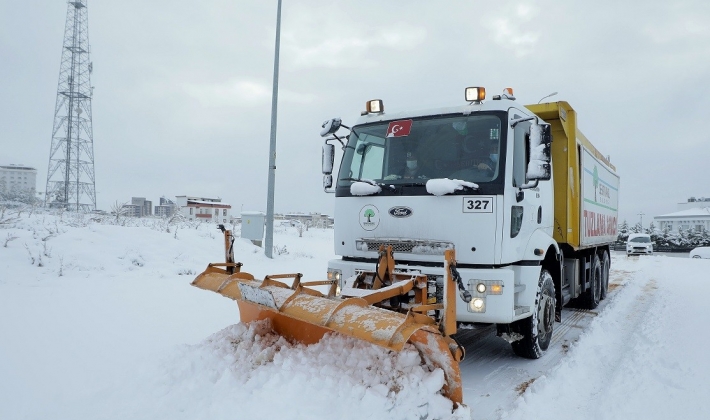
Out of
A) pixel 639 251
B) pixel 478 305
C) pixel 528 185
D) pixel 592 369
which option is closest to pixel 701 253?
pixel 639 251

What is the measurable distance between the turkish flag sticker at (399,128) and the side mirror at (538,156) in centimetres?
123

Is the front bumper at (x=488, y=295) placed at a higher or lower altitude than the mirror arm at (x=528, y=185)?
lower

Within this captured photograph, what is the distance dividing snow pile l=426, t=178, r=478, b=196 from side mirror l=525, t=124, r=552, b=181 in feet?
1.76

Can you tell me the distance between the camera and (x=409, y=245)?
169 inches

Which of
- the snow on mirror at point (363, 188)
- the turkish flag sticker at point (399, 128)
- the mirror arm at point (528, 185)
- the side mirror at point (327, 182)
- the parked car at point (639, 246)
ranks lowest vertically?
the parked car at point (639, 246)

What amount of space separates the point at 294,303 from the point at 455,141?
2.28 meters

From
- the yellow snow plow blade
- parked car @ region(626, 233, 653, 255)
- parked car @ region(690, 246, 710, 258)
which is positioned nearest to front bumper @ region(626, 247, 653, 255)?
parked car @ region(626, 233, 653, 255)

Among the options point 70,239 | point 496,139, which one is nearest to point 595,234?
point 496,139

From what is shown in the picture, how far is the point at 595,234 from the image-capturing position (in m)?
7.67

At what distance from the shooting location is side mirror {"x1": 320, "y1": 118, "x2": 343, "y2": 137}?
5.03 meters

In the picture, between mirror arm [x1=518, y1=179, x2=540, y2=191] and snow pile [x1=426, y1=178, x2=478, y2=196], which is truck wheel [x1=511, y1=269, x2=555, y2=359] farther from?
snow pile [x1=426, y1=178, x2=478, y2=196]

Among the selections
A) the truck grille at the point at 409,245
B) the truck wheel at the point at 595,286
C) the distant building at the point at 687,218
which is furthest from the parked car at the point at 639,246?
the distant building at the point at 687,218

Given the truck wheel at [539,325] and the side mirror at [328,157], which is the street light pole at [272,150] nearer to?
the side mirror at [328,157]

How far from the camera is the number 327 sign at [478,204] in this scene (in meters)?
4.04
